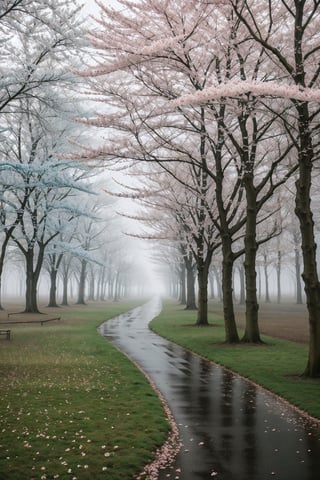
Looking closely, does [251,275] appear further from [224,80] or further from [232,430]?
[232,430]

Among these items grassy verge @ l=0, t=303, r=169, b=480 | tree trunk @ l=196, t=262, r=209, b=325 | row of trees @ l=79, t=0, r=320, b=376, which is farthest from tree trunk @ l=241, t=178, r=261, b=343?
tree trunk @ l=196, t=262, r=209, b=325

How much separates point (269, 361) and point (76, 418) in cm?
767

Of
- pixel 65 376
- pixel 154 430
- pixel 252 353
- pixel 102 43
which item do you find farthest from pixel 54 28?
pixel 154 430

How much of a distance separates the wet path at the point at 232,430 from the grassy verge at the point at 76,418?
0.51m

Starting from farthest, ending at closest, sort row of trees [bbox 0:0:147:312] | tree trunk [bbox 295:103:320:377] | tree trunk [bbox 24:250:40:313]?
tree trunk [bbox 24:250:40:313] → row of trees [bbox 0:0:147:312] → tree trunk [bbox 295:103:320:377]

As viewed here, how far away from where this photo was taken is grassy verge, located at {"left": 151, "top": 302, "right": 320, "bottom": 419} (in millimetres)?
9780

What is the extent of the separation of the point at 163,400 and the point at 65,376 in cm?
344

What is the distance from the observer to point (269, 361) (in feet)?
45.7

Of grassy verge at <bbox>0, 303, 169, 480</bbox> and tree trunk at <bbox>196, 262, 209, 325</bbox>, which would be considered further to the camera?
tree trunk at <bbox>196, 262, 209, 325</bbox>

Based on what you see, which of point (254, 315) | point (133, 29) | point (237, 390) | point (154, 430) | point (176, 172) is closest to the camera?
point (154, 430)

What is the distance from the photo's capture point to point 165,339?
20422 millimetres

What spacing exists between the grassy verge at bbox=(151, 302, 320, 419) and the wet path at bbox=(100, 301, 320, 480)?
43cm

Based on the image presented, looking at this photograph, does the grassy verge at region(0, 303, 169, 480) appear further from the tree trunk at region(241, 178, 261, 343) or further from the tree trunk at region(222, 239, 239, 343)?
the tree trunk at region(241, 178, 261, 343)

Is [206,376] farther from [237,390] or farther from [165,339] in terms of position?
[165,339]
